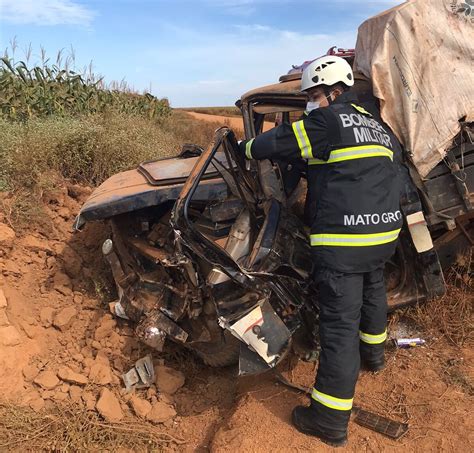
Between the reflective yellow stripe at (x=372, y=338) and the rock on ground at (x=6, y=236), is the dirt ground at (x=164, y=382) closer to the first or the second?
the rock on ground at (x=6, y=236)

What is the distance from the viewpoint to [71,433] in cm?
304

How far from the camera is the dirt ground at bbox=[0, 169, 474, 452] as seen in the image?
2883mm

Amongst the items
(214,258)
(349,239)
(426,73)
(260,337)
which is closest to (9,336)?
(214,258)

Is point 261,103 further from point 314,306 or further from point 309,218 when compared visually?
point 314,306

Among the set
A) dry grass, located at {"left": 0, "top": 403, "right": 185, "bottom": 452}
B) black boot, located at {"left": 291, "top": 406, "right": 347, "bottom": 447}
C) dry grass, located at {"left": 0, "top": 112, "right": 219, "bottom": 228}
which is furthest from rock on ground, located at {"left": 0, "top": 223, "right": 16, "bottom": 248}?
black boot, located at {"left": 291, "top": 406, "right": 347, "bottom": 447}

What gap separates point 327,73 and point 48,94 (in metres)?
6.22

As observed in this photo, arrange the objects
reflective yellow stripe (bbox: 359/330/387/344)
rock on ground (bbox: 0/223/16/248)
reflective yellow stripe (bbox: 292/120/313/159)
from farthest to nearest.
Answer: rock on ground (bbox: 0/223/16/248)
reflective yellow stripe (bbox: 359/330/387/344)
reflective yellow stripe (bbox: 292/120/313/159)

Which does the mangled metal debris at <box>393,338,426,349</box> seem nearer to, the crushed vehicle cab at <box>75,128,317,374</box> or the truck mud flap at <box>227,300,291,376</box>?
the crushed vehicle cab at <box>75,128,317,374</box>

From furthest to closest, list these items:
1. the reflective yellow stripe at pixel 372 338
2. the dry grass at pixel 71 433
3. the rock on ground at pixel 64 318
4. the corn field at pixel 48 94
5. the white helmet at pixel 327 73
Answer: the corn field at pixel 48 94, the rock on ground at pixel 64 318, the reflective yellow stripe at pixel 372 338, the dry grass at pixel 71 433, the white helmet at pixel 327 73

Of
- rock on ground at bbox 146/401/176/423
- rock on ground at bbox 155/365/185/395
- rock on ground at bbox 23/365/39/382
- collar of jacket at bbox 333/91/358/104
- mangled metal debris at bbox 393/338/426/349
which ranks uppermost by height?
collar of jacket at bbox 333/91/358/104

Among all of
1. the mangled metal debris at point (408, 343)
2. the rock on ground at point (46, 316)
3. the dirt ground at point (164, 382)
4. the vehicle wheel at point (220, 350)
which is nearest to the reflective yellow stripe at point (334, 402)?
the dirt ground at point (164, 382)

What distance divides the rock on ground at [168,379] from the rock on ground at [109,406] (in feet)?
1.09

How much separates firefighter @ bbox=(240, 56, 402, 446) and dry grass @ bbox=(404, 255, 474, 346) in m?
1.03

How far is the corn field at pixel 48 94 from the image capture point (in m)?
7.36
